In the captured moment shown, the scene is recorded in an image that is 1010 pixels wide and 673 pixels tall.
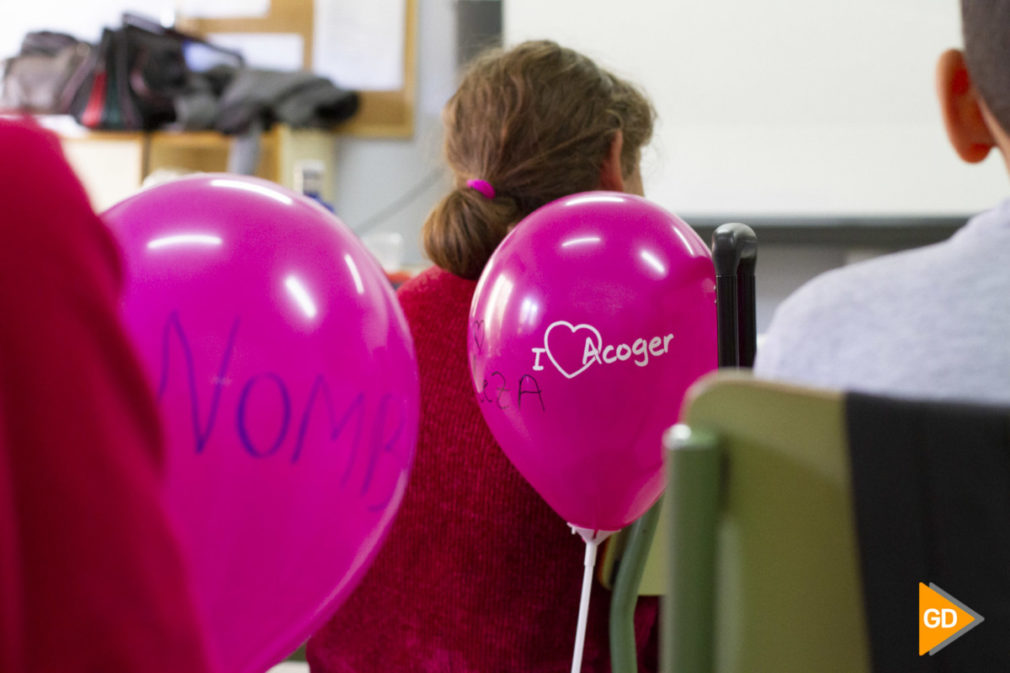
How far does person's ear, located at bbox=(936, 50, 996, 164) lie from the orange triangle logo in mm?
334

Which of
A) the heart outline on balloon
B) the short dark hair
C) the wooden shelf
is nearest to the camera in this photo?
the short dark hair

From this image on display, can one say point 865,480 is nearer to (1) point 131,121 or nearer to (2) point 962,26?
(2) point 962,26

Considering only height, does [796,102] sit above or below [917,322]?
below

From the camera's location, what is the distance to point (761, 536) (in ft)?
1.62

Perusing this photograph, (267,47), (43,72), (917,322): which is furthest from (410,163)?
(917,322)

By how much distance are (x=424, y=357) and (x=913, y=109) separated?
2483 mm

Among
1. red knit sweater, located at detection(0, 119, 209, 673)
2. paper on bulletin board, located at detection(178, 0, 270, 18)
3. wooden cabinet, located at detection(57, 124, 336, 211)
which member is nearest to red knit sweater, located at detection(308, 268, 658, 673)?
red knit sweater, located at detection(0, 119, 209, 673)

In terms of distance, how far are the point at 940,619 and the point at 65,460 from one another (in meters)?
0.41

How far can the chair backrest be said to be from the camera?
0.48 metres

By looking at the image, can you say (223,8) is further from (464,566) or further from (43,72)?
(464,566)

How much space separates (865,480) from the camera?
47 cm

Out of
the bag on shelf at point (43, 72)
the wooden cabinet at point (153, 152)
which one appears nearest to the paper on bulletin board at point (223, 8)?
the bag on shelf at point (43, 72)

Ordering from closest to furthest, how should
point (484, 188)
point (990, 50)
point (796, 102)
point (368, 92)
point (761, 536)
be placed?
point (761, 536) → point (990, 50) → point (484, 188) → point (796, 102) → point (368, 92)

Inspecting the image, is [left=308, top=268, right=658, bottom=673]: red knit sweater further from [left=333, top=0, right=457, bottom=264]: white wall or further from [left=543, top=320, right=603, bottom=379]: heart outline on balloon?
[left=333, top=0, right=457, bottom=264]: white wall
